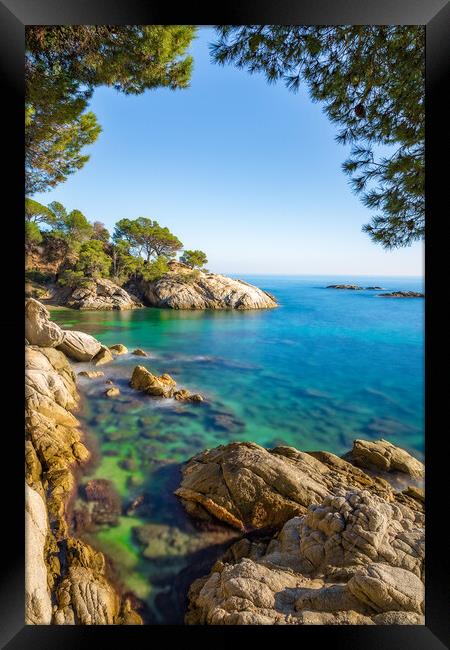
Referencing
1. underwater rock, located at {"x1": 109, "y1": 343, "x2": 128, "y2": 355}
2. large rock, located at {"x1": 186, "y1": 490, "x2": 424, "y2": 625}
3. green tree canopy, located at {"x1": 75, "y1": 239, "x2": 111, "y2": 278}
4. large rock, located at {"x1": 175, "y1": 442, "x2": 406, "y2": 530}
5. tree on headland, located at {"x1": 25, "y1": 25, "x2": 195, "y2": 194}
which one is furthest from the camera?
green tree canopy, located at {"x1": 75, "y1": 239, "x2": 111, "y2": 278}

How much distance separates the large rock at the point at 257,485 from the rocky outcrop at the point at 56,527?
89 centimetres

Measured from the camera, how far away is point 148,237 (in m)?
5.55

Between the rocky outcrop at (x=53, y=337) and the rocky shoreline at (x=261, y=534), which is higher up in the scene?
the rocky outcrop at (x=53, y=337)

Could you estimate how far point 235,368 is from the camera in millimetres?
5430

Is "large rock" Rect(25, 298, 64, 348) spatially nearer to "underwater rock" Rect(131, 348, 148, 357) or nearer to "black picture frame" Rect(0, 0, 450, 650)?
"underwater rock" Rect(131, 348, 148, 357)

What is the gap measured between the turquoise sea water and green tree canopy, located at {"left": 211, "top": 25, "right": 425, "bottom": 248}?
0.73 meters

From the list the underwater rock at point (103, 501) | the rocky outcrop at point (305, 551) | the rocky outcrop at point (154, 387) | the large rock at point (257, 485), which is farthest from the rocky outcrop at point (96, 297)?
the rocky outcrop at point (305, 551)

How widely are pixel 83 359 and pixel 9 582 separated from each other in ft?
13.0

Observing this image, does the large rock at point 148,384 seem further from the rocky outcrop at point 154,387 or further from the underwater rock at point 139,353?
the underwater rock at point 139,353

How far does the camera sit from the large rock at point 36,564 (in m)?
1.75

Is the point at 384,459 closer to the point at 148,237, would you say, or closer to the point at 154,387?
the point at 154,387

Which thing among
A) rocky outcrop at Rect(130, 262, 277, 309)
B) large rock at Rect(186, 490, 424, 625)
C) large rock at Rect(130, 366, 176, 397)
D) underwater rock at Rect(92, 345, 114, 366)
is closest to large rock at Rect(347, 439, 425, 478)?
large rock at Rect(186, 490, 424, 625)

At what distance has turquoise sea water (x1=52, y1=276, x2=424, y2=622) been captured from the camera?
2.70 metres

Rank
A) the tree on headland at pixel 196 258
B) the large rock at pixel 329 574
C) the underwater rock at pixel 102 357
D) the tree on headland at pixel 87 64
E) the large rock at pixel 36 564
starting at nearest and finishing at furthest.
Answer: the large rock at pixel 329 574 → the large rock at pixel 36 564 → the tree on headland at pixel 87 64 → the underwater rock at pixel 102 357 → the tree on headland at pixel 196 258
